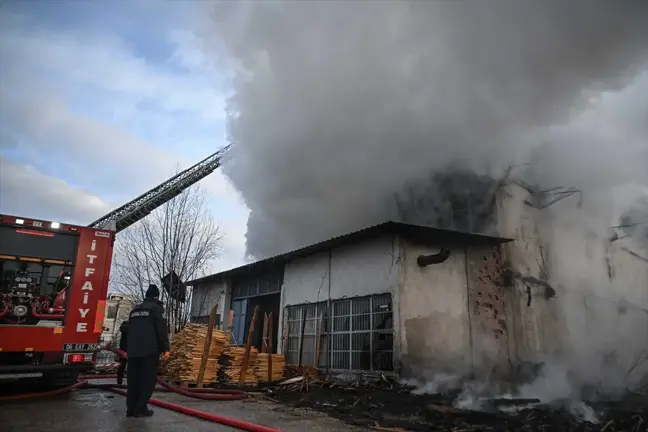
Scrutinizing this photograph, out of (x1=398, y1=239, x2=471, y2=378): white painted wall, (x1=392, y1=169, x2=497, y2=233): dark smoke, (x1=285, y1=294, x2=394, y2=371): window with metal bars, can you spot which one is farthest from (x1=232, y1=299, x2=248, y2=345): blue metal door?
(x1=398, y1=239, x2=471, y2=378): white painted wall

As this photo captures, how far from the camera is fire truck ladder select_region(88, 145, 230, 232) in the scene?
20312mm

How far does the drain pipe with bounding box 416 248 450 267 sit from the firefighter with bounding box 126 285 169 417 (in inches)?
226

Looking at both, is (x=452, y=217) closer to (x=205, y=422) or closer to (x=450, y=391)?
(x=450, y=391)

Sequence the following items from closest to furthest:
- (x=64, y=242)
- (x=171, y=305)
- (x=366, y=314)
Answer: (x=64, y=242) → (x=366, y=314) → (x=171, y=305)

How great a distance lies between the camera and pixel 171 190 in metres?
20.4

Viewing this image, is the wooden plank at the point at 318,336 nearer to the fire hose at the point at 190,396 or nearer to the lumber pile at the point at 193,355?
the lumber pile at the point at 193,355

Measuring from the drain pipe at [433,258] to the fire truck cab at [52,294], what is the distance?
236 inches

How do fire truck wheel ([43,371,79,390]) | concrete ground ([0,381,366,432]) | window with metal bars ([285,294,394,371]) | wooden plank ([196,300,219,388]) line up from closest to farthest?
concrete ground ([0,381,366,432])
fire truck wheel ([43,371,79,390])
wooden plank ([196,300,219,388])
window with metal bars ([285,294,394,371])

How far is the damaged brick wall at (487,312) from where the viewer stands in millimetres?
9922

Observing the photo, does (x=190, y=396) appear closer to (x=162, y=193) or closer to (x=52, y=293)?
(x=52, y=293)

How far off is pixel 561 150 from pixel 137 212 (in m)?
17.4

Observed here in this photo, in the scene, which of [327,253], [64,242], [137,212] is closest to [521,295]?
[327,253]

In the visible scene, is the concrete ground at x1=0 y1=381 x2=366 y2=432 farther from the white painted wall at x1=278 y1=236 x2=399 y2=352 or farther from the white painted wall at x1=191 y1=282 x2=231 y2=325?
the white painted wall at x1=191 y1=282 x2=231 y2=325

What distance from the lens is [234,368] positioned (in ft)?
29.9
